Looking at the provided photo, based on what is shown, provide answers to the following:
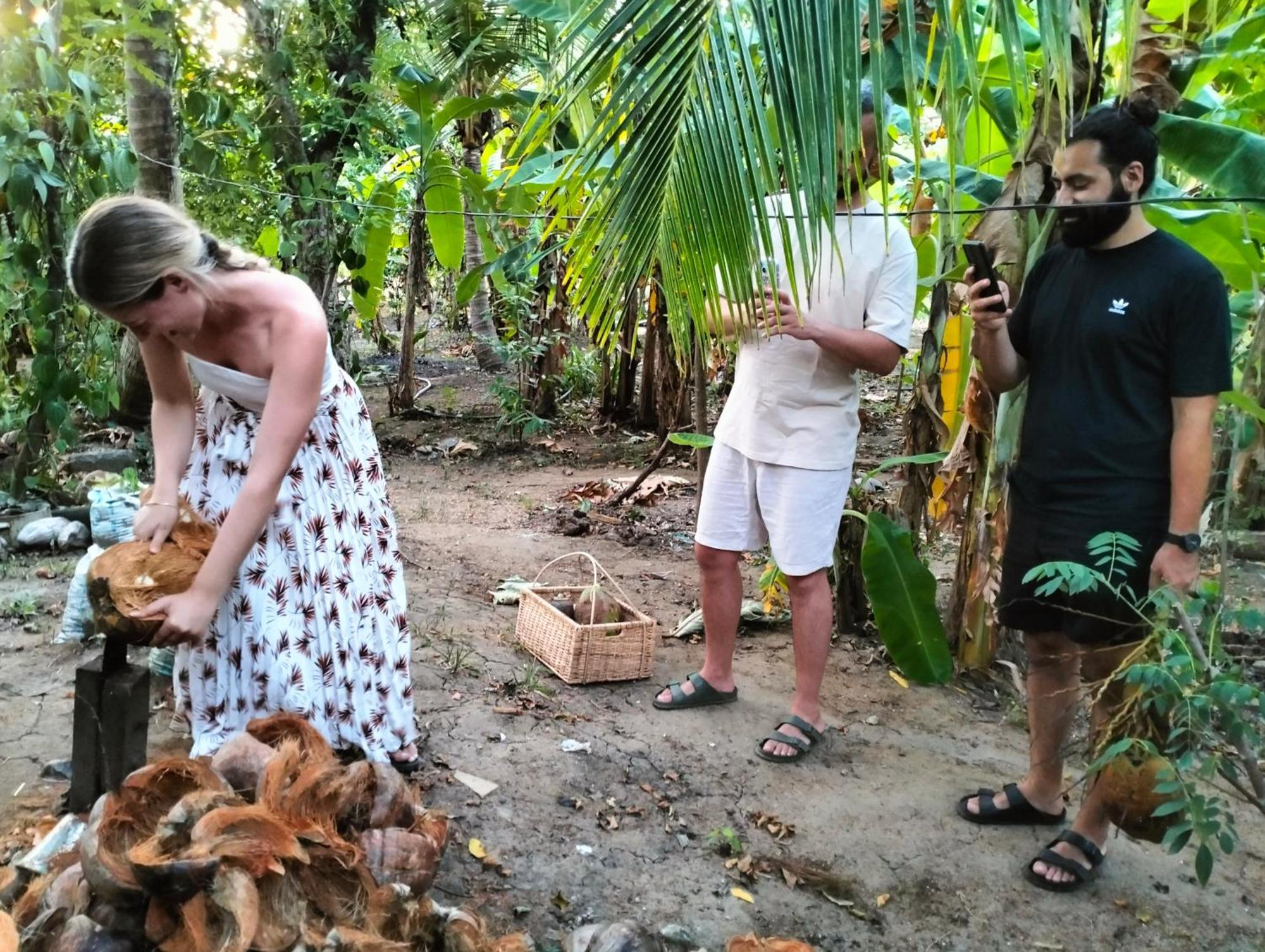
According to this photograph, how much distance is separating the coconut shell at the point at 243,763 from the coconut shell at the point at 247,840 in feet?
0.73

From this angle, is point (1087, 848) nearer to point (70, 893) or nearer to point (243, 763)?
point (243, 763)

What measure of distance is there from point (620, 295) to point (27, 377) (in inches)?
156

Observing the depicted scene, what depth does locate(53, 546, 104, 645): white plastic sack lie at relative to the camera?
3.14 meters

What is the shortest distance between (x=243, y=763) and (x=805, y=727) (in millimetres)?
1697

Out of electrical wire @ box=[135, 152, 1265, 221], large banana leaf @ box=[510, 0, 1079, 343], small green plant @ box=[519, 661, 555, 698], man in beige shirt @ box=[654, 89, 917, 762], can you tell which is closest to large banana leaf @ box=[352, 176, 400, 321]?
electrical wire @ box=[135, 152, 1265, 221]

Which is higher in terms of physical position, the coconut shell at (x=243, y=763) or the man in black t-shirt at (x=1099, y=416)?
the man in black t-shirt at (x=1099, y=416)

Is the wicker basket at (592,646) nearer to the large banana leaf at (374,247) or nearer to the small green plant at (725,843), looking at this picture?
the small green plant at (725,843)

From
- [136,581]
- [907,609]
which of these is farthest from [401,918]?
[907,609]

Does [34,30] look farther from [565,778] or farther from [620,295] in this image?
[565,778]

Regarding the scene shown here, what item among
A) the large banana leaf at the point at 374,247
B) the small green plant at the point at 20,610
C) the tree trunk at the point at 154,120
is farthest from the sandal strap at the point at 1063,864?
the large banana leaf at the point at 374,247

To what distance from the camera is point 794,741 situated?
9.64ft

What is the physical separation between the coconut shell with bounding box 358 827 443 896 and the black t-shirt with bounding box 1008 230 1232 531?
1574 millimetres

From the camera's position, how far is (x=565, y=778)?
2.76 m

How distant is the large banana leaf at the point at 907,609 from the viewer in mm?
3355
